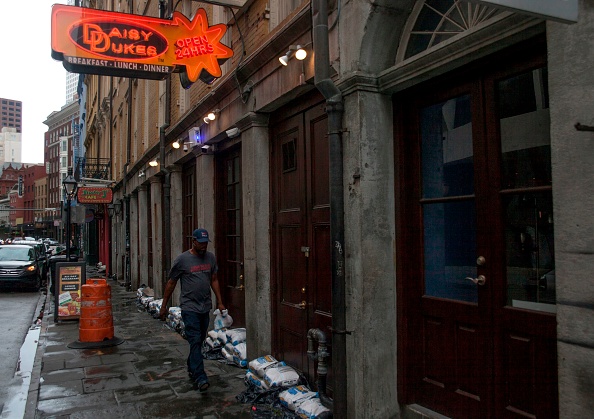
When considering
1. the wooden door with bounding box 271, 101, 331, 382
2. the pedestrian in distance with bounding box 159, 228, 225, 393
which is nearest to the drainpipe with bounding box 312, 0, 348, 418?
the wooden door with bounding box 271, 101, 331, 382

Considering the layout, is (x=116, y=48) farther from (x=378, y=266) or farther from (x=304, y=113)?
(x=378, y=266)

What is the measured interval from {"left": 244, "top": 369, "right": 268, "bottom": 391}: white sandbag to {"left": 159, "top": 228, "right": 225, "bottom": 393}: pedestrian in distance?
0.52 metres

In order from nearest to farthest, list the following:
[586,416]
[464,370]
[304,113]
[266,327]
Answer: [586,416], [464,370], [304,113], [266,327]

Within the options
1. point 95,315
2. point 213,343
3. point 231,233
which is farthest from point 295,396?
point 95,315

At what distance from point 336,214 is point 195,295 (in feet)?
9.26

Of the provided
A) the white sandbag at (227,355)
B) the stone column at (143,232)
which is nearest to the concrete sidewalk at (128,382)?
the white sandbag at (227,355)

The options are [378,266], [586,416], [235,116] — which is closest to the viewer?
[586,416]

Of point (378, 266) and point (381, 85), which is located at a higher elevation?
point (381, 85)

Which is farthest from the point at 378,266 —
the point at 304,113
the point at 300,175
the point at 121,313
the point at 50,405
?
A: the point at 121,313

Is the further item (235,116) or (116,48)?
(235,116)

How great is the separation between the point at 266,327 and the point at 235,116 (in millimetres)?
3353

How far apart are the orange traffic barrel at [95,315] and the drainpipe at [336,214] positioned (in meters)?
6.25

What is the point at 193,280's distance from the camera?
7.03 metres

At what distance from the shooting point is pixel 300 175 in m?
6.70
